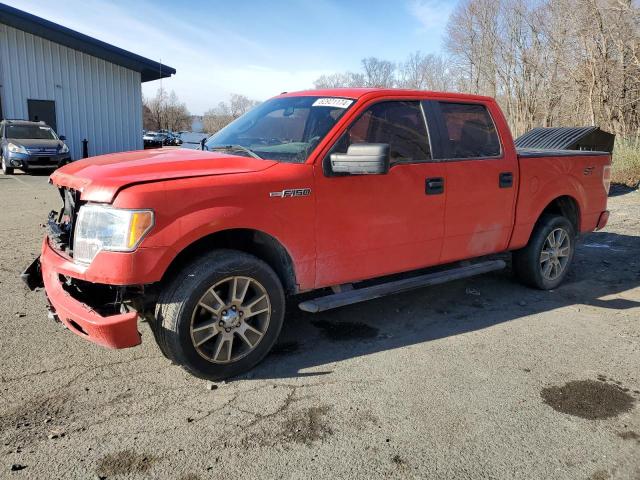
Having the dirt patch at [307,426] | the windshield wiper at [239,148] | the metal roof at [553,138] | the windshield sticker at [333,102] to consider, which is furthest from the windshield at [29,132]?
the dirt patch at [307,426]

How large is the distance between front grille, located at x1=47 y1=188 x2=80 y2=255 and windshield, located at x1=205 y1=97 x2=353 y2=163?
1202mm

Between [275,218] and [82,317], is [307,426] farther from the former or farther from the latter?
[82,317]

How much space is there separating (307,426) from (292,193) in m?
1.51

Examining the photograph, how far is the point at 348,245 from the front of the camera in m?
3.89

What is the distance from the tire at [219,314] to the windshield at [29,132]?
1641 cm

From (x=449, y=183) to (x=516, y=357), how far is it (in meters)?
1.52

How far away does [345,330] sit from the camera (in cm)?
441

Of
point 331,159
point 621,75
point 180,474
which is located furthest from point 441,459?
point 621,75

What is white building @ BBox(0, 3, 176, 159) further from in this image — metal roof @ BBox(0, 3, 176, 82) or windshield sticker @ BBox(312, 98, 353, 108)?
windshield sticker @ BBox(312, 98, 353, 108)

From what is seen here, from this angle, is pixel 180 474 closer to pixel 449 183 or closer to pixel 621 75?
pixel 449 183

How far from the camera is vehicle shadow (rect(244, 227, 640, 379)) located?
3.93 meters

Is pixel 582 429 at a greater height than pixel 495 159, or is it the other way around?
pixel 495 159

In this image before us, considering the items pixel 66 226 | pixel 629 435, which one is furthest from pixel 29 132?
pixel 629 435

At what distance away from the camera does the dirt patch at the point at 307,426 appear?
114 inches
